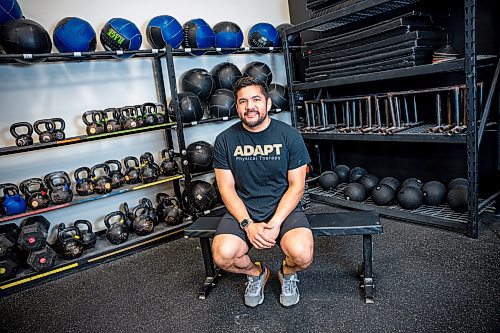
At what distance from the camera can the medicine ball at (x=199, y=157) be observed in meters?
3.22

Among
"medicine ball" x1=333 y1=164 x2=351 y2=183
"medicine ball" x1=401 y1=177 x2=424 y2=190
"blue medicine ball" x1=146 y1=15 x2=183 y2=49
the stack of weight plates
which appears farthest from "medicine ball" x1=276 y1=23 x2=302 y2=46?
"medicine ball" x1=401 y1=177 x2=424 y2=190

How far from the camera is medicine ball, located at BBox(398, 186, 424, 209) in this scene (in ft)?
9.32

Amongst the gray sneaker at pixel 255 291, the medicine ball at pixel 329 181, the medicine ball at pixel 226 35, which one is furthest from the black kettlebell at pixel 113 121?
the medicine ball at pixel 329 181

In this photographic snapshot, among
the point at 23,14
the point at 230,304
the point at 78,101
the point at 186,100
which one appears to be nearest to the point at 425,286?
the point at 230,304

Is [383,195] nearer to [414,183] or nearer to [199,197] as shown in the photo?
[414,183]

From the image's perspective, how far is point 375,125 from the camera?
311cm

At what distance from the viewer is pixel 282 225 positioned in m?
1.97

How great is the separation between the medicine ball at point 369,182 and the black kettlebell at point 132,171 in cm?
200

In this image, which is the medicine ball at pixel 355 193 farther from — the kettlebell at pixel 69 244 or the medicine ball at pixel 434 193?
the kettlebell at pixel 69 244

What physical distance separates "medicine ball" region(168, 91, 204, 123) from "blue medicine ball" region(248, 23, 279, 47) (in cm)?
90

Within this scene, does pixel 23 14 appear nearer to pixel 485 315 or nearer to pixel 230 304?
pixel 230 304

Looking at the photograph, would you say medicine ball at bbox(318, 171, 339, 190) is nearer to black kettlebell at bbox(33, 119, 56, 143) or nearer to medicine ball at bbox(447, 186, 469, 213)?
medicine ball at bbox(447, 186, 469, 213)

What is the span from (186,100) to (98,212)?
4.19ft

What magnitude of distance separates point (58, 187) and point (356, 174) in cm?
262
